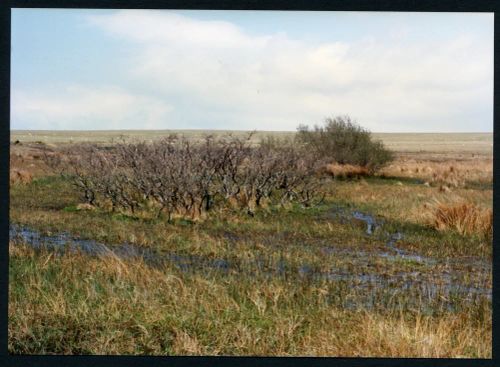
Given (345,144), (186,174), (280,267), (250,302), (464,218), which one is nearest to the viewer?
(250,302)

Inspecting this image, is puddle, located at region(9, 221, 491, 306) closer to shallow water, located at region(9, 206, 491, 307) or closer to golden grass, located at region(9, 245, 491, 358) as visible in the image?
shallow water, located at region(9, 206, 491, 307)

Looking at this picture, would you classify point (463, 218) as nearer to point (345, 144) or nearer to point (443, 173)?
point (345, 144)

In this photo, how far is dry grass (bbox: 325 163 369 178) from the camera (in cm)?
1517

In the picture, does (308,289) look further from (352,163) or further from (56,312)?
(352,163)

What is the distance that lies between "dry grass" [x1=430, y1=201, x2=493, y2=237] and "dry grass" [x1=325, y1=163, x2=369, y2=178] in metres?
5.12

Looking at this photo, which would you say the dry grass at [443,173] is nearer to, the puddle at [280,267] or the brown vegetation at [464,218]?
the brown vegetation at [464,218]

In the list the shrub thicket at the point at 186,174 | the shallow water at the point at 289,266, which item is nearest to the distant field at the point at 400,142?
the shrub thicket at the point at 186,174

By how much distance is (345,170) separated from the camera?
15648 millimetres

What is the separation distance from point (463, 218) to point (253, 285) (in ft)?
14.1

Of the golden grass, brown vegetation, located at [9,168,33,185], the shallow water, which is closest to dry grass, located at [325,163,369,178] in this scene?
the shallow water

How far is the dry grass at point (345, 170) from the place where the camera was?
15.2 m

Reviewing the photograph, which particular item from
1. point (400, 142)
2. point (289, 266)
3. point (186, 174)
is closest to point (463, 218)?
point (289, 266)
